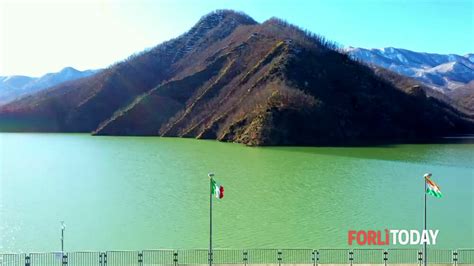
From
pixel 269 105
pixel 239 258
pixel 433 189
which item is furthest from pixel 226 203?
pixel 269 105

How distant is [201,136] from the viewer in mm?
142375

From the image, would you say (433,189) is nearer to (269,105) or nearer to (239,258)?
(239,258)

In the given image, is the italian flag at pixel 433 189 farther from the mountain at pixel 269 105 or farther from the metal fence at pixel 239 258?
the mountain at pixel 269 105

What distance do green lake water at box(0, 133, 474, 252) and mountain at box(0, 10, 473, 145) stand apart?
4714 cm

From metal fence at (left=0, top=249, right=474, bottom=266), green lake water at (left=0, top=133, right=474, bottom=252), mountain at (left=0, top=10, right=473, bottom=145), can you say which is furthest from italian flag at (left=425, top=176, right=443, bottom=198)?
mountain at (left=0, top=10, right=473, bottom=145)

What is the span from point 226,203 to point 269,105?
81.4m

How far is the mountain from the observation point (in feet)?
414

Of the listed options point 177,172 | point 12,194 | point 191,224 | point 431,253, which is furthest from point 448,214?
point 12,194

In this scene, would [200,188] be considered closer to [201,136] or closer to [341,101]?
[201,136]

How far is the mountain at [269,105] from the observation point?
414ft

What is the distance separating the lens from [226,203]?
1714 inches

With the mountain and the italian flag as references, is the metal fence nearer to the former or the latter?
the italian flag

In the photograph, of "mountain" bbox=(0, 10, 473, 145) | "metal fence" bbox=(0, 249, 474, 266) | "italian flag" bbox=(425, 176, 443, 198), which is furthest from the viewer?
"mountain" bbox=(0, 10, 473, 145)

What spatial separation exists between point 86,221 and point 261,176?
28.9 metres
